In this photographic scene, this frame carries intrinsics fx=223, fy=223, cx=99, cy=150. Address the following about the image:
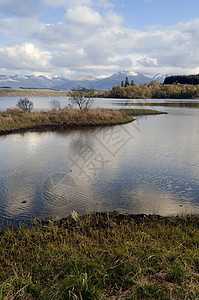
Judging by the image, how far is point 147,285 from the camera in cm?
479

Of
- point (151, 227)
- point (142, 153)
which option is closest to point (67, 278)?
point (151, 227)

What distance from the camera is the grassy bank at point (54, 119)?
37.6 metres

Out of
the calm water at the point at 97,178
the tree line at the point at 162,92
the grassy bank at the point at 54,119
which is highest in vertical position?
the tree line at the point at 162,92

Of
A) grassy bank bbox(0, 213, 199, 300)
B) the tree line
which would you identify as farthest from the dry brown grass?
the tree line

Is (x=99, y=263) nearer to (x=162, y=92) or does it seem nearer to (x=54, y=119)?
(x=54, y=119)

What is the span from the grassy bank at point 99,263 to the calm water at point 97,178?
209 centimetres

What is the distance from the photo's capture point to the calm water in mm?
11039

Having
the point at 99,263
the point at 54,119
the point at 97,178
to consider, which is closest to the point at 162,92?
the point at 54,119

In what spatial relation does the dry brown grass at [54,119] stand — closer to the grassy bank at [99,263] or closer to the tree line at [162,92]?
the grassy bank at [99,263]

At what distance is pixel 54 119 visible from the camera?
137 ft

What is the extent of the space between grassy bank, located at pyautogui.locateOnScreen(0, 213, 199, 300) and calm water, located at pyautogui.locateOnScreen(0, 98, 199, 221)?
209 centimetres

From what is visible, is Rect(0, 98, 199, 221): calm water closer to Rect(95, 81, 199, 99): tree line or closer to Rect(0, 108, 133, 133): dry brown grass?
Rect(0, 108, 133, 133): dry brown grass

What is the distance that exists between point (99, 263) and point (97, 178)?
922cm

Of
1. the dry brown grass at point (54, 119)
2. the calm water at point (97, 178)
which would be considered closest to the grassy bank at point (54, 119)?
the dry brown grass at point (54, 119)
